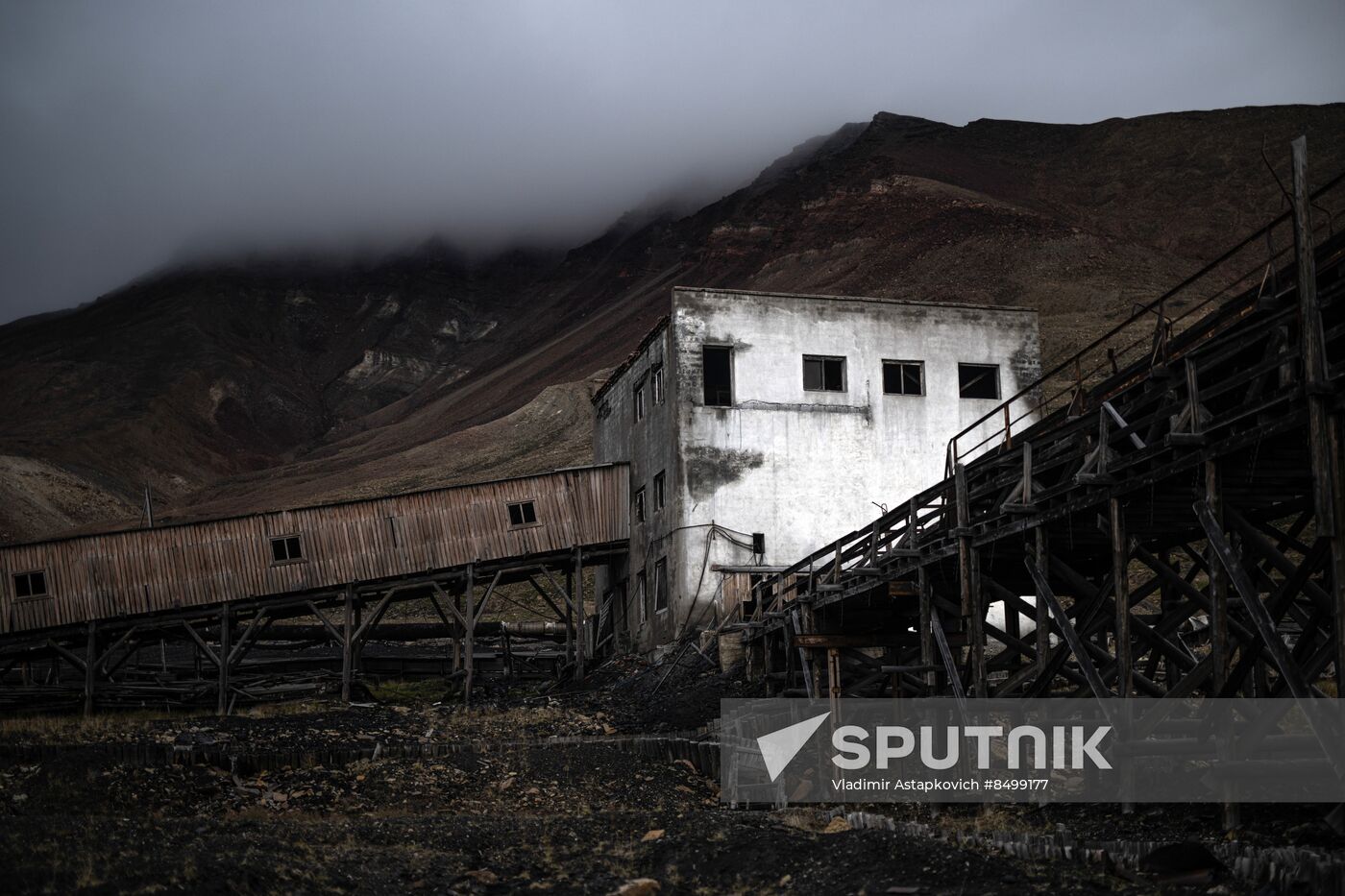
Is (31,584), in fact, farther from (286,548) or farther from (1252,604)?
(1252,604)

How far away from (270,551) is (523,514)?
611 cm

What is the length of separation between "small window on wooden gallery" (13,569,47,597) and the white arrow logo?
18.3 metres

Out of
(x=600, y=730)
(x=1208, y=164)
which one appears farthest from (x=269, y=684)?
(x=1208, y=164)

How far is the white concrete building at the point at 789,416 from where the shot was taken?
104ft

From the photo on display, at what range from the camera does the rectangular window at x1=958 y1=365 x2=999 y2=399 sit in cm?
3378

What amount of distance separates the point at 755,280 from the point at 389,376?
51550mm

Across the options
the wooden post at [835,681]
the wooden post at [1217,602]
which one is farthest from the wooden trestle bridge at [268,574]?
the wooden post at [1217,602]

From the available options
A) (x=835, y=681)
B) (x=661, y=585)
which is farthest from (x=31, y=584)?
(x=835, y=681)

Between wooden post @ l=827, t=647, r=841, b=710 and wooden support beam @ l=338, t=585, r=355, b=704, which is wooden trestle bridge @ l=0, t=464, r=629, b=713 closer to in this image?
wooden support beam @ l=338, t=585, r=355, b=704

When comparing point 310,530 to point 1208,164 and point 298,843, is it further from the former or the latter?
point 1208,164

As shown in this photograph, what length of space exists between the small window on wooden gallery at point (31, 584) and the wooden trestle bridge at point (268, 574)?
0.03 m

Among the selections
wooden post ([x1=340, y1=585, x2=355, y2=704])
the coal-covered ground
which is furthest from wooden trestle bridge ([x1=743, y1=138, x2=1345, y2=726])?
wooden post ([x1=340, y1=585, x2=355, y2=704])

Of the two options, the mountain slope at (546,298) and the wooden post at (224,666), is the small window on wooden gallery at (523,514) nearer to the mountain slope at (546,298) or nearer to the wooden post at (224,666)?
the wooden post at (224,666)

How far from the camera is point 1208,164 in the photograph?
111 m
